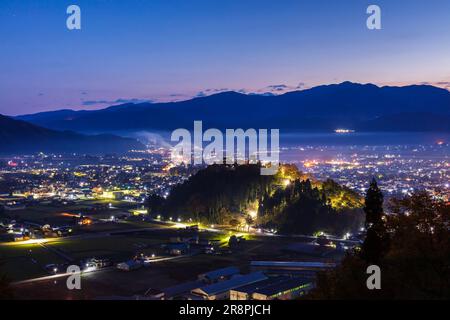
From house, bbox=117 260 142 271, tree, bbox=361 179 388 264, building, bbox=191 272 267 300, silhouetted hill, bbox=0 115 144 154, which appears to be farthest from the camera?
silhouetted hill, bbox=0 115 144 154

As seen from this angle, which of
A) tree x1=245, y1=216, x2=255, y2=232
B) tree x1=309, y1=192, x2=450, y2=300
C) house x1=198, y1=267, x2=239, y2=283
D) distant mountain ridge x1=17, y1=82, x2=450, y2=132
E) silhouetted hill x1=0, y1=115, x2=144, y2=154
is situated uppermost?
distant mountain ridge x1=17, y1=82, x2=450, y2=132

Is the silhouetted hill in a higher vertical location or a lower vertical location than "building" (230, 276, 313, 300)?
higher

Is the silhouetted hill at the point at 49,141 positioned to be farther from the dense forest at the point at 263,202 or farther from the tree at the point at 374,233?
the tree at the point at 374,233

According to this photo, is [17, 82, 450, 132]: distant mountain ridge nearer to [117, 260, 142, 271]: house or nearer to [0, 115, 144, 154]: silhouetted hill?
[0, 115, 144, 154]: silhouetted hill

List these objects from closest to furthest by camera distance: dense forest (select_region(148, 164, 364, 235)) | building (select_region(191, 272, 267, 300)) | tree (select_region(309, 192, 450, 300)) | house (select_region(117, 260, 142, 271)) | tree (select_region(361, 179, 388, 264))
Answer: tree (select_region(309, 192, 450, 300)), tree (select_region(361, 179, 388, 264)), building (select_region(191, 272, 267, 300)), house (select_region(117, 260, 142, 271)), dense forest (select_region(148, 164, 364, 235))

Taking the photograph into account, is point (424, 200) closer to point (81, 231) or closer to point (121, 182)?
point (81, 231)

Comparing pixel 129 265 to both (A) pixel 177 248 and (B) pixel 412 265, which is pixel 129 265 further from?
(B) pixel 412 265

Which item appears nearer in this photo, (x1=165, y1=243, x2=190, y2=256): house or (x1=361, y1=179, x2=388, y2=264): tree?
(x1=361, y1=179, x2=388, y2=264): tree

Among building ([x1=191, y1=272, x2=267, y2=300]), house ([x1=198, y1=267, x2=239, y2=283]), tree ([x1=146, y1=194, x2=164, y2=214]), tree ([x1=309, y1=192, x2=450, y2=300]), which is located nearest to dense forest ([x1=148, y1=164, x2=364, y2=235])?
tree ([x1=146, y1=194, x2=164, y2=214])
